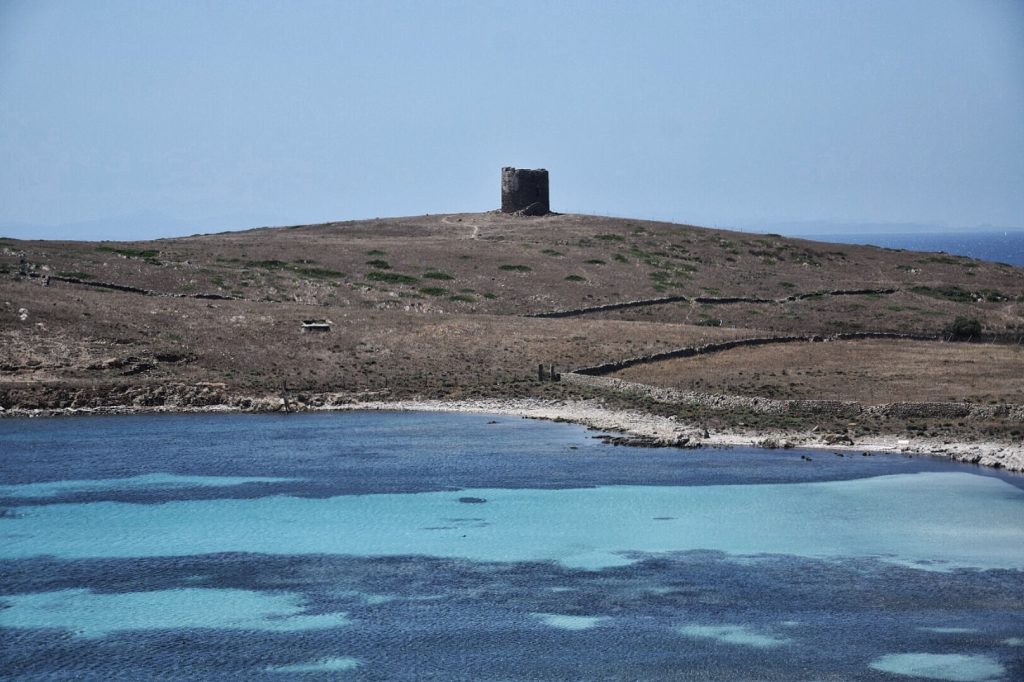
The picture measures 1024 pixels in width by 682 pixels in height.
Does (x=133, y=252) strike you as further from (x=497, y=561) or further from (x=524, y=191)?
(x=497, y=561)

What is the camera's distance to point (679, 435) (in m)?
44.7

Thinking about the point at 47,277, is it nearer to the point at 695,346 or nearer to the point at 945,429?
the point at 695,346

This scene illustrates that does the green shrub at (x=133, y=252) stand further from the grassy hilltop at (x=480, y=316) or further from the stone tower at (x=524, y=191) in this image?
the stone tower at (x=524, y=191)

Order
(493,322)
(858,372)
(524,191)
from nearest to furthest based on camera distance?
1. (858,372)
2. (493,322)
3. (524,191)

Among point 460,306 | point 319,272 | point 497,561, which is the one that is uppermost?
point 319,272

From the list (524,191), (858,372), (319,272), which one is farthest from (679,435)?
(524,191)

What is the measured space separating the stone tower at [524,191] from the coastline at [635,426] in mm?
68361

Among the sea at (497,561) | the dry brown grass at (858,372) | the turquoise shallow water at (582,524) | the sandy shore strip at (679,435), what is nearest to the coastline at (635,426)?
the sandy shore strip at (679,435)

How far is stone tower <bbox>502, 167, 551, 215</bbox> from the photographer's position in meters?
120

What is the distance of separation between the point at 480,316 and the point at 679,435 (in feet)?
90.7

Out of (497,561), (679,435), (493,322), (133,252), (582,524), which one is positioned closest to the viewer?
(497,561)

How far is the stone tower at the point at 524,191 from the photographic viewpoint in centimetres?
11962

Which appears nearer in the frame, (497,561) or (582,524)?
(497,561)

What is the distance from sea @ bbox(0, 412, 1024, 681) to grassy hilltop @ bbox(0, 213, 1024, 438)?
9511 mm
